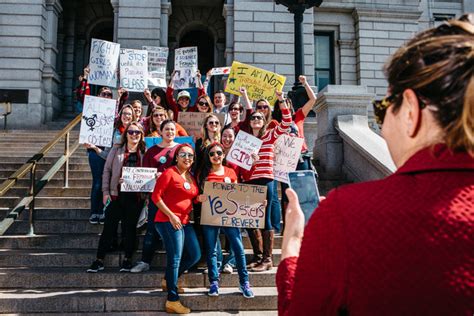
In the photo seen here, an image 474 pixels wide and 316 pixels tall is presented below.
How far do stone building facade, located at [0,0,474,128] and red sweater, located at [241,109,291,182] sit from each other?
1098 cm

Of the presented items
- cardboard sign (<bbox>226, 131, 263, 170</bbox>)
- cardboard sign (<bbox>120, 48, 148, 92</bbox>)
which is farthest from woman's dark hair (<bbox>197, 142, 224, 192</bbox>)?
cardboard sign (<bbox>120, 48, 148, 92</bbox>)

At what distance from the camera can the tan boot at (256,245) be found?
556 centimetres

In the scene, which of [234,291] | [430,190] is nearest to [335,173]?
Answer: [234,291]

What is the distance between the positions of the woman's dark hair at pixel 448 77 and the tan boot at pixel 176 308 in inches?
166

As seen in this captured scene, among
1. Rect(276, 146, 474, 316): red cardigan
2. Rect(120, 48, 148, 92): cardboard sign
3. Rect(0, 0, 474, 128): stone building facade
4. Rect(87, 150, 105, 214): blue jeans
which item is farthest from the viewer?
Rect(0, 0, 474, 128): stone building facade

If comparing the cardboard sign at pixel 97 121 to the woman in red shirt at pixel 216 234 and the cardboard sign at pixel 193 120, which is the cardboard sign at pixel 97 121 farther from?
the woman in red shirt at pixel 216 234

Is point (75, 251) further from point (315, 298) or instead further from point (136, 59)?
point (315, 298)

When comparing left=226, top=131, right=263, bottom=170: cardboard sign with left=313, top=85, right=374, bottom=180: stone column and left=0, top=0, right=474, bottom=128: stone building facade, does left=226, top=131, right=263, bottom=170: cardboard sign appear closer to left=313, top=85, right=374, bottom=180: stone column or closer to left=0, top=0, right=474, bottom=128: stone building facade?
left=313, top=85, right=374, bottom=180: stone column

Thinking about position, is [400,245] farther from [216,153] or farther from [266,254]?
[266,254]

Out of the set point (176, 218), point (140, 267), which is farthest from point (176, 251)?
point (140, 267)

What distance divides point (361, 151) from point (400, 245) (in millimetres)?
6717

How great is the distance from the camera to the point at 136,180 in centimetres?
551

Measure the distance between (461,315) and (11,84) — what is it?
1817cm

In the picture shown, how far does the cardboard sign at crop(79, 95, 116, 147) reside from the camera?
6.73 meters
